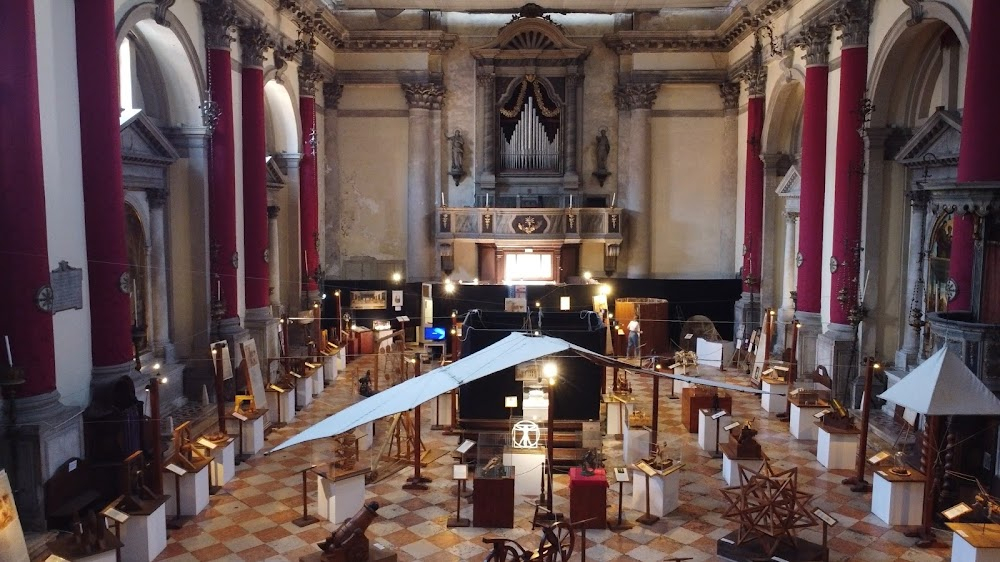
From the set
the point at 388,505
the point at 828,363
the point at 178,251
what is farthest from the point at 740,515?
the point at 178,251

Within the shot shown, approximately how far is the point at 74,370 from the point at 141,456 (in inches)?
60.2

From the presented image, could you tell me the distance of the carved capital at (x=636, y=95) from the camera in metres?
23.0

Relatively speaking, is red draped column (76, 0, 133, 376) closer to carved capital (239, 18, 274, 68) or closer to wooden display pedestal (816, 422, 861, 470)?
carved capital (239, 18, 274, 68)

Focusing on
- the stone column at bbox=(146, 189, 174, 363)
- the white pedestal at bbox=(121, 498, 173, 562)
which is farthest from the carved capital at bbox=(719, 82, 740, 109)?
the white pedestal at bbox=(121, 498, 173, 562)

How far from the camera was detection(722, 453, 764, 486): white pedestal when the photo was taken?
1094cm

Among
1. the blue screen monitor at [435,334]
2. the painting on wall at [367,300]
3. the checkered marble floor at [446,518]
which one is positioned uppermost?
the painting on wall at [367,300]

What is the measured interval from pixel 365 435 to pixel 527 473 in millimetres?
2728

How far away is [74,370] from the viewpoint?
33.3ft

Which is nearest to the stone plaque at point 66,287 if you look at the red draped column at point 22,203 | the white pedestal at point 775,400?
the red draped column at point 22,203

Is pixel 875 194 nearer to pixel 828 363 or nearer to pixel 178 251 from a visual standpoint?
pixel 828 363

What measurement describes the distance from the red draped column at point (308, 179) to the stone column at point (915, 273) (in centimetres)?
1404

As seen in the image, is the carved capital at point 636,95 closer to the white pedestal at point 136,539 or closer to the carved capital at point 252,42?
the carved capital at point 252,42

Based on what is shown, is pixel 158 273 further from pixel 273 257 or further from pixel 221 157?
pixel 273 257

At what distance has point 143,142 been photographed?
43.0 feet
